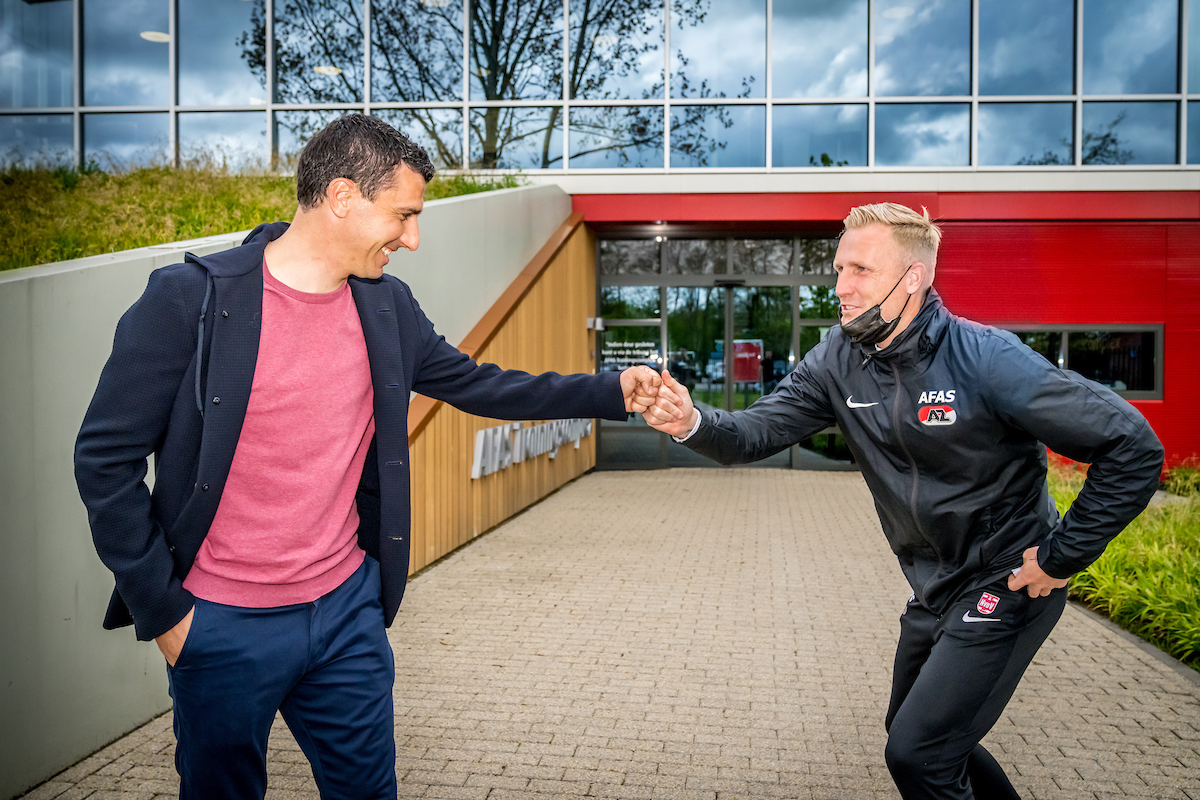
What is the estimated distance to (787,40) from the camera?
1386 centimetres

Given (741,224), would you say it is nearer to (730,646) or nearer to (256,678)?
(730,646)

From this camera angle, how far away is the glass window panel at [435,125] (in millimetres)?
13984

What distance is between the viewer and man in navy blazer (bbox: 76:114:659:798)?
1.94 metres

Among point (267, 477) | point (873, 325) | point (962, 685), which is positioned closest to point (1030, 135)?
point (873, 325)

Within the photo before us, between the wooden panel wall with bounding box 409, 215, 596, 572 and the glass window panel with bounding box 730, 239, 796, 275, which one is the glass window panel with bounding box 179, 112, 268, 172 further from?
the glass window panel with bounding box 730, 239, 796, 275

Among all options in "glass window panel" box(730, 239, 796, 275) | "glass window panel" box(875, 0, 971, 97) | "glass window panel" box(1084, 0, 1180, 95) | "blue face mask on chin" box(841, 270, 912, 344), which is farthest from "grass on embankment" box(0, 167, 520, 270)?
"glass window panel" box(1084, 0, 1180, 95)

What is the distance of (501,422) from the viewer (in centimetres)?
952

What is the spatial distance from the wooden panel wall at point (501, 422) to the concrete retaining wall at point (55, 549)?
3021 millimetres

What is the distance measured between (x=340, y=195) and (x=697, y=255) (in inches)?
504

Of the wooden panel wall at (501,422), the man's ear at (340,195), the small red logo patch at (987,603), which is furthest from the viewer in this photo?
the wooden panel wall at (501,422)

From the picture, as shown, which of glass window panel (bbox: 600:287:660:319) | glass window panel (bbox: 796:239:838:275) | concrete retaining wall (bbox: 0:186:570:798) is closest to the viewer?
concrete retaining wall (bbox: 0:186:570:798)

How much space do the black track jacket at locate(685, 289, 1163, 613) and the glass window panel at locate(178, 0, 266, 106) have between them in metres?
13.9

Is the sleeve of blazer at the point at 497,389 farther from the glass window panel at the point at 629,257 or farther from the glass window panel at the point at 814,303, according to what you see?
the glass window panel at the point at 814,303

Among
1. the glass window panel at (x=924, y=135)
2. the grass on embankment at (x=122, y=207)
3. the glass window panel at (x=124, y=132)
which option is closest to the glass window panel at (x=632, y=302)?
the glass window panel at (x=924, y=135)
